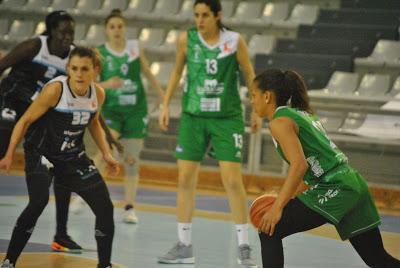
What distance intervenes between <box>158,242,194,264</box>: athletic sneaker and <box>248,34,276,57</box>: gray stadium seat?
23.1 ft

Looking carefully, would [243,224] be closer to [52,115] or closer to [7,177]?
[52,115]

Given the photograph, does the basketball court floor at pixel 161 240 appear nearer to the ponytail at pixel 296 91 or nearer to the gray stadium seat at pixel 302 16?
the ponytail at pixel 296 91

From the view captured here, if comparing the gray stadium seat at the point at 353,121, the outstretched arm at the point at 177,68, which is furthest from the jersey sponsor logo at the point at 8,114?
the gray stadium seat at the point at 353,121

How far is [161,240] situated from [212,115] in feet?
4.41

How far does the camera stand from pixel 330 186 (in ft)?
16.2

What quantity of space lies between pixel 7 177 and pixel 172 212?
3.15 m

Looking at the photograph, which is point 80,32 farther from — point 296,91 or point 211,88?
point 296,91

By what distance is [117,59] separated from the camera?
930 centimetres

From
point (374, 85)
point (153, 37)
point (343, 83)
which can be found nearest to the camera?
point (374, 85)

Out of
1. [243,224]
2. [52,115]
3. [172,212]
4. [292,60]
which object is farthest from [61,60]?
[292,60]

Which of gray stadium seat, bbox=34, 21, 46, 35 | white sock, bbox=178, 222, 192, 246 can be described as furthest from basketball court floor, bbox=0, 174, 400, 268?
gray stadium seat, bbox=34, 21, 46, 35

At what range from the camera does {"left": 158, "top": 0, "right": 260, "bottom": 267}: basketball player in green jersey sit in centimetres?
701

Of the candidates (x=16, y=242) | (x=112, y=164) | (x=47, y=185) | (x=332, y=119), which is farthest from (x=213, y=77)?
(x=332, y=119)

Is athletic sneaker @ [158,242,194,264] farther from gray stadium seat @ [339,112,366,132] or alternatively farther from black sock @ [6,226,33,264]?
gray stadium seat @ [339,112,366,132]
